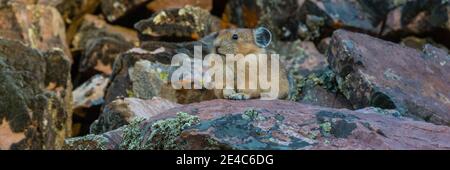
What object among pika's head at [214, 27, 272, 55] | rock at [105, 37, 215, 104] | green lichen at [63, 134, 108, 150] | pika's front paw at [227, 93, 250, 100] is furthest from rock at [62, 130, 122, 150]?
rock at [105, 37, 215, 104]

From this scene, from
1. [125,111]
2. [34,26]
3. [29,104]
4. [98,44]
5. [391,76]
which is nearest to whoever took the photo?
[125,111]

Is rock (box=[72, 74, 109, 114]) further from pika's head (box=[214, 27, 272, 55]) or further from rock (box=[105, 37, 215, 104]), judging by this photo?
pika's head (box=[214, 27, 272, 55])

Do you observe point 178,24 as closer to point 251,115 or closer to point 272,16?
point 272,16

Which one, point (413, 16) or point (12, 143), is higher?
point (413, 16)

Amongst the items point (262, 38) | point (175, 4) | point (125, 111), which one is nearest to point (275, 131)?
point (262, 38)

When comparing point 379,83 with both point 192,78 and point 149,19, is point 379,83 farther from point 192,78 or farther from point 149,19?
point 149,19

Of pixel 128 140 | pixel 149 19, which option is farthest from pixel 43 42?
pixel 128 140

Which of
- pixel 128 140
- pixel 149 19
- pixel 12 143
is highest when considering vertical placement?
pixel 149 19
